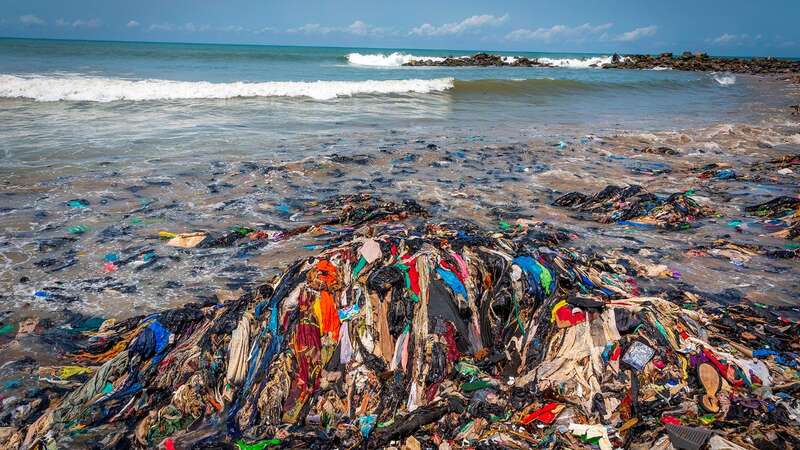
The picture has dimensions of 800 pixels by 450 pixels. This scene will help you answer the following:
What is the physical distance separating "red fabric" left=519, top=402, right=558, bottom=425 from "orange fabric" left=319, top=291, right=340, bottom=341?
114cm

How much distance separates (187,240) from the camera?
5.02 m

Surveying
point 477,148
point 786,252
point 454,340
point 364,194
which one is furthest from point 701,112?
point 454,340

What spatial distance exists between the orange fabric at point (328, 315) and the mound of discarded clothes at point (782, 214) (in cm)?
555

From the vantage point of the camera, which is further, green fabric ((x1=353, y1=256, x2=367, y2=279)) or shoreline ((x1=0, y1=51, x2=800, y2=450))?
green fabric ((x1=353, y1=256, x2=367, y2=279))

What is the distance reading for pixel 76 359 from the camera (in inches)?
125

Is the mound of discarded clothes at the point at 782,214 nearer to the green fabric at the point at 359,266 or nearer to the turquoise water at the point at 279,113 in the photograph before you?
the green fabric at the point at 359,266

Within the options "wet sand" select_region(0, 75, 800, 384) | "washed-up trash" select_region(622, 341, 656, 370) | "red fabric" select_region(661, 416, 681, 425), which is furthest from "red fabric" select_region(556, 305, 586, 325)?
"wet sand" select_region(0, 75, 800, 384)

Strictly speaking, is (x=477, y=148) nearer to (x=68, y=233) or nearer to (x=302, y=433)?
(x=68, y=233)

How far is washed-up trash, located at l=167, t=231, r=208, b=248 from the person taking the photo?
4.95 m

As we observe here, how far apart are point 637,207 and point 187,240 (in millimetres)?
5682

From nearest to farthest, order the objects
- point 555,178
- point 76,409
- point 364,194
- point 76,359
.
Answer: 1. point 76,409
2. point 76,359
3. point 364,194
4. point 555,178

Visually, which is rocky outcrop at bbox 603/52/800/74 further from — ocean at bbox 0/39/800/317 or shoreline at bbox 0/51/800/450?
shoreline at bbox 0/51/800/450

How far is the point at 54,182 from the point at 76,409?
5.57 m

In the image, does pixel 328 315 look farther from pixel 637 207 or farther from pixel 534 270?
pixel 637 207
